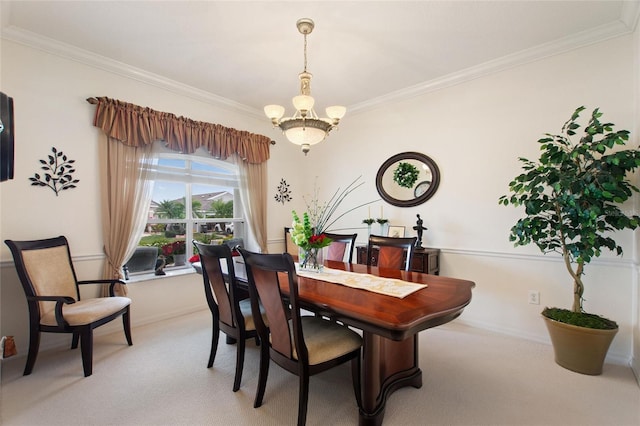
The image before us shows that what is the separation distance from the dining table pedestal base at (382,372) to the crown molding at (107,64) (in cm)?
341

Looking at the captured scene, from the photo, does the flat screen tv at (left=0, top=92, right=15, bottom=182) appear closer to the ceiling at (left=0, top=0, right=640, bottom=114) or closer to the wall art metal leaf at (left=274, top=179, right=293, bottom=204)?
the ceiling at (left=0, top=0, right=640, bottom=114)

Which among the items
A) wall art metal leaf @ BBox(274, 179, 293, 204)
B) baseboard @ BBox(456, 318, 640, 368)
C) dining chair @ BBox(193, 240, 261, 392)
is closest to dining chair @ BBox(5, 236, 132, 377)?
dining chair @ BBox(193, 240, 261, 392)

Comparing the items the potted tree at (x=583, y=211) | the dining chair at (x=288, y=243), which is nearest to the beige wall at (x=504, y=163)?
the potted tree at (x=583, y=211)

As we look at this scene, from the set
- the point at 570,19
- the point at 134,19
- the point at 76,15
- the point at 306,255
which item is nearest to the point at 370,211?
the point at 306,255

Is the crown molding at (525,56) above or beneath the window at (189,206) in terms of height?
above

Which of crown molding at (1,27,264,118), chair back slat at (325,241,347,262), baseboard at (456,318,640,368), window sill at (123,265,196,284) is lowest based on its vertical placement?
baseboard at (456,318,640,368)

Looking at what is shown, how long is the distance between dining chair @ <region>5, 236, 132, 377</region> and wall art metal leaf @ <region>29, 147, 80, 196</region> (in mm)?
496

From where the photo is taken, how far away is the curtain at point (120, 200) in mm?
2947

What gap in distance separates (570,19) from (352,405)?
11.1 ft

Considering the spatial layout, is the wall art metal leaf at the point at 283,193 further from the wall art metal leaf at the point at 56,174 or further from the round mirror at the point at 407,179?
the wall art metal leaf at the point at 56,174

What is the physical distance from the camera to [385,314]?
1381 mm

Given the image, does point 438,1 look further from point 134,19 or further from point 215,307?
point 215,307

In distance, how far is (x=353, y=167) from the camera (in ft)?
14.3

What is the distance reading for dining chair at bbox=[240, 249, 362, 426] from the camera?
1.61 meters
